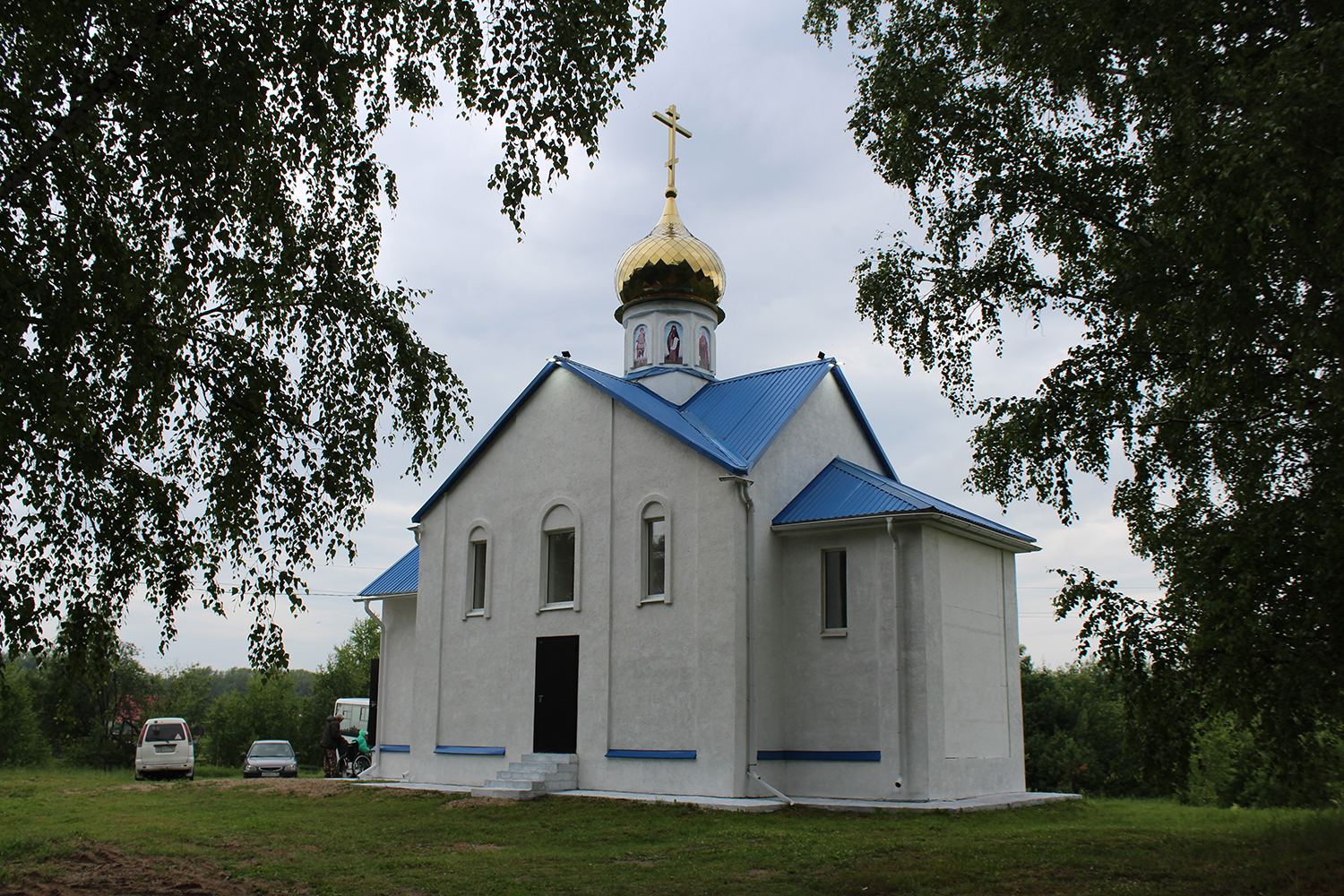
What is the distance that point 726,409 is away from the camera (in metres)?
18.3

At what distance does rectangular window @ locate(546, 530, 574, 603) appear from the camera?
18.1 metres

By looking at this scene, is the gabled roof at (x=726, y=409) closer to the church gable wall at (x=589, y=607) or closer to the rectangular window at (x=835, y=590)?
the church gable wall at (x=589, y=607)

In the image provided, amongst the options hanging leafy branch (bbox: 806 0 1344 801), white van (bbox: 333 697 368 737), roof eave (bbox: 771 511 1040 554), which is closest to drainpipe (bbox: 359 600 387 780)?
roof eave (bbox: 771 511 1040 554)

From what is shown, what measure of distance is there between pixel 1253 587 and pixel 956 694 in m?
8.36

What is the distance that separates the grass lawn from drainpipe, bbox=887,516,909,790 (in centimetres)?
144

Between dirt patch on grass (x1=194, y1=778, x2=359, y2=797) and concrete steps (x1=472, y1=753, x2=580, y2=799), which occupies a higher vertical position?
concrete steps (x1=472, y1=753, x2=580, y2=799)

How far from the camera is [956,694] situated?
50.8ft

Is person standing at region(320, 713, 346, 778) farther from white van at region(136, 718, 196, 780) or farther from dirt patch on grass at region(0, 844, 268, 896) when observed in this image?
dirt patch on grass at region(0, 844, 268, 896)

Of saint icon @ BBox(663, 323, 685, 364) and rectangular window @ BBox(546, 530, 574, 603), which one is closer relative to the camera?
rectangular window @ BBox(546, 530, 574, 603)

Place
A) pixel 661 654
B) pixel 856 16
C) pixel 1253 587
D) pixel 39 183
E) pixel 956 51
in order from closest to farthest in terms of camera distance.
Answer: pixel 39 183 → pixel 1253 587 → pixel 956 51 → pixel 856 16 → pixel 661 654

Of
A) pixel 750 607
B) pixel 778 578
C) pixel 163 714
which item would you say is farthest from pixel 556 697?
pixel 163 714

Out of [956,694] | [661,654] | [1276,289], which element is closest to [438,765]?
[661,654]

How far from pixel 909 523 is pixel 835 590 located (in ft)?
5.11

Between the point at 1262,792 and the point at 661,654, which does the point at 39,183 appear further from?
the point at 1262,792
